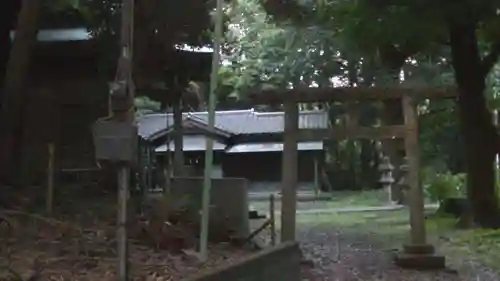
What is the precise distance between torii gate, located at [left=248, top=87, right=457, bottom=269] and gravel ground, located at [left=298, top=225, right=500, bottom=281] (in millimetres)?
441

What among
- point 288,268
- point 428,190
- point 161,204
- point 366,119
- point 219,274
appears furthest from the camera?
point 366,119

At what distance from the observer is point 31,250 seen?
7684 millimetres

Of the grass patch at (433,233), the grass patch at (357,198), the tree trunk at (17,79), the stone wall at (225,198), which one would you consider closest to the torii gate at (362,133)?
the grass patch at (433,233)

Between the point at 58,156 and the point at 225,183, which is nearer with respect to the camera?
the point at 225,183

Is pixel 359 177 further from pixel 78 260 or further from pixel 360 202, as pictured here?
pixel 78 260

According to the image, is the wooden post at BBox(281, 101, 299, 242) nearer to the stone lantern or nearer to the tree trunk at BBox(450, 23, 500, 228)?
the tree trunk at BBox(450, 23, 500, 228)

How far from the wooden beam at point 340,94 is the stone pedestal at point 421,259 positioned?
91.9 inches

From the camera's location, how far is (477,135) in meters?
18.2

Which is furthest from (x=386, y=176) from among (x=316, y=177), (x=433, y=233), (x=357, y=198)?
(x=433, y=233)

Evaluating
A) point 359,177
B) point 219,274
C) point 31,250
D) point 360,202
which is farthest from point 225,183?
point 359,177

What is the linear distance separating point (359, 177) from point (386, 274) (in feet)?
91.2

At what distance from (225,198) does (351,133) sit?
2391mm

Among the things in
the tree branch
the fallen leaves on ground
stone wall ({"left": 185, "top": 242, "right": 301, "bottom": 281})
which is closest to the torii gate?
the fallen leaves on ground

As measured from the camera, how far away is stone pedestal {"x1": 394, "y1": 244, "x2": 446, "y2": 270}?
1166cm
